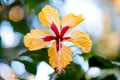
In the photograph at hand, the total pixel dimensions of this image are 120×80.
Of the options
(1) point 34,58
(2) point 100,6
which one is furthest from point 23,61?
(2) point 100,6

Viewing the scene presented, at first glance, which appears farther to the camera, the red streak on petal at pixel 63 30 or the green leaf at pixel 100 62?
the green leaf at pixel 100 62

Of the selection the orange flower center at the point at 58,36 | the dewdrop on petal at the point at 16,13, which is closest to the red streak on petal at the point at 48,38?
the orange flower center at the point at 58,36

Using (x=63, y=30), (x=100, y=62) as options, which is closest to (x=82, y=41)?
(x=63, y=30)

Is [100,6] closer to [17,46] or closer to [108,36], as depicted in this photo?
[108,36]

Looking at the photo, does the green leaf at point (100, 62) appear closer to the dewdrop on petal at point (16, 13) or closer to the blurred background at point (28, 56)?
the blurred background at point (28, 56)

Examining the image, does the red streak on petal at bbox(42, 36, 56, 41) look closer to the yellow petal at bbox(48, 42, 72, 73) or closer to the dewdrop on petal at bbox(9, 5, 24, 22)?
the yellow petal at bbox(48, 42, 72, 73)

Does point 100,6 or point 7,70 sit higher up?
point 100,6
